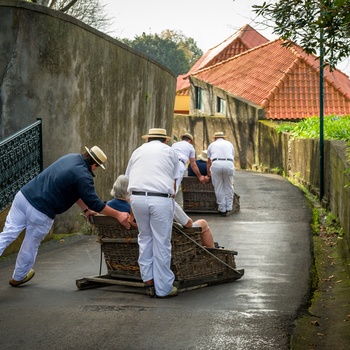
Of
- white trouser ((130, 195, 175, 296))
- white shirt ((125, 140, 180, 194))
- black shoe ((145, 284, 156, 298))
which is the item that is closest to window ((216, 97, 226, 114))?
white shirt ((125, 140, 180, 194))

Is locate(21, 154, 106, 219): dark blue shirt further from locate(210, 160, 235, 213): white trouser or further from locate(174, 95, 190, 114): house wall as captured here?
locate(174, 95, 190, 114): house wall

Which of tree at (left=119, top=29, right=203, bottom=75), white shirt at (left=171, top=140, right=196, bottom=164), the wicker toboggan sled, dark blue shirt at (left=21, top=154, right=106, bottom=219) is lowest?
the wicker toboggan sled

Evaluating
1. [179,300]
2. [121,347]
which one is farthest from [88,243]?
[121,347]

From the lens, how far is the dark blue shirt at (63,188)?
10086mm

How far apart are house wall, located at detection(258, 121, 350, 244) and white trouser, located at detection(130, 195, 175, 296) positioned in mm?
4177

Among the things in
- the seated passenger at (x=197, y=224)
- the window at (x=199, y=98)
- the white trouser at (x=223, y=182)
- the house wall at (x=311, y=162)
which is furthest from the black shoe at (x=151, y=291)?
the window at (x=199, y=98)

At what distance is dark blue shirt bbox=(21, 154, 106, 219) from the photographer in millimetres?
10086

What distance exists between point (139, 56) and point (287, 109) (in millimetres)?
22255

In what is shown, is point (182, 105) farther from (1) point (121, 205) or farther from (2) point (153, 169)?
(2) point (153, 169)

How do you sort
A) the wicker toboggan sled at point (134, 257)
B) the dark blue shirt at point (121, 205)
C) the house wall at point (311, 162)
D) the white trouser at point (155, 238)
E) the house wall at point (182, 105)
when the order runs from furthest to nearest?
1. the house wall at point (182, 105)
2. the house wall at point (311, 162)
3. the dark blue shirt at point (121, 205)
4. the wicker toboggan sled at point (134, 257)
5. the white trouser at point (155, 238)

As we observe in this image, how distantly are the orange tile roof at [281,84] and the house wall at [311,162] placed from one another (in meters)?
2.70

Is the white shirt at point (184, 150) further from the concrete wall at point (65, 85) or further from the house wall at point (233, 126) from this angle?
the house wall at point (233, 126)

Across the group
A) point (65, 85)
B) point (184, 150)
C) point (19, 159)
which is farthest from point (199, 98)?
point (19, 159)

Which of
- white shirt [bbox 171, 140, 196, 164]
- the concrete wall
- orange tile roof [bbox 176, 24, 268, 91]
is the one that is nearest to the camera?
the concrete wall
